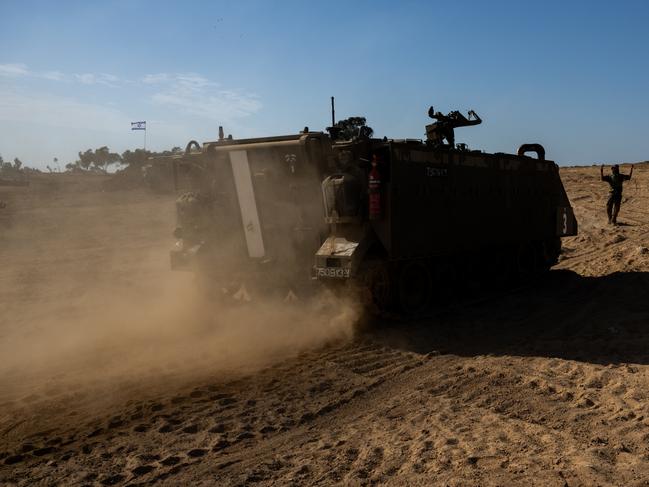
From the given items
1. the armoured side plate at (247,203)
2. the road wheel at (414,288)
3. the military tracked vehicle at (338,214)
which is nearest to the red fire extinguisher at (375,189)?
the military tracked vehicle at (338,214)

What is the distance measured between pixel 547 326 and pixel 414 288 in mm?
1865

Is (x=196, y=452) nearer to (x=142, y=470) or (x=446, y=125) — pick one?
(x=142, y=470)

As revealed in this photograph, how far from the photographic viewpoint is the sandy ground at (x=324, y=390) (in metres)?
4.04

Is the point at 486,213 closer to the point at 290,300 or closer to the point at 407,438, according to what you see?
the point at 290,300

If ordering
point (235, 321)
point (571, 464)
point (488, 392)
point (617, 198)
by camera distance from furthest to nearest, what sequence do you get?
point (617, 198)
point (235, 321)
point (488, 392)
point (571, 464)

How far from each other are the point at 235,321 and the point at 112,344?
5.46 feet

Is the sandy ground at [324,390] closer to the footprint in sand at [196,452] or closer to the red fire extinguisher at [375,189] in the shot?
the footprint in sand at [196,452]

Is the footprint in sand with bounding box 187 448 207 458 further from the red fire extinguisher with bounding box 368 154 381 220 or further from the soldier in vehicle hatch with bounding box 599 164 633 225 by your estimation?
the soldier in vehicle hatch with bounding box 599 164 633 225

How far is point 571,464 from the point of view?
391 cm

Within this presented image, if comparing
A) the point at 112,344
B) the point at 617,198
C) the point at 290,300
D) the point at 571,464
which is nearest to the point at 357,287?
the point at 290,300

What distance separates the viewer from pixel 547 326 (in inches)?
315

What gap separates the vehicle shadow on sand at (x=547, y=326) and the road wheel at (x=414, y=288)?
0.29 meters

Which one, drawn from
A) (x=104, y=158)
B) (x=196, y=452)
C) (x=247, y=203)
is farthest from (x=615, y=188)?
(x=104, y=158)

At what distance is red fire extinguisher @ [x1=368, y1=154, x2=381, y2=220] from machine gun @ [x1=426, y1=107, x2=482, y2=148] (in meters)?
2.60
